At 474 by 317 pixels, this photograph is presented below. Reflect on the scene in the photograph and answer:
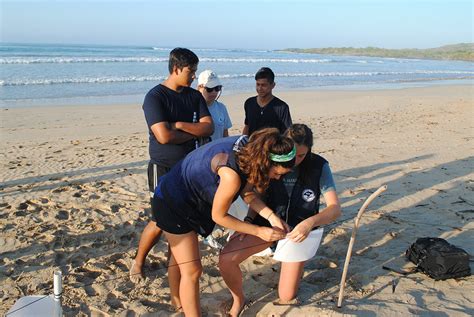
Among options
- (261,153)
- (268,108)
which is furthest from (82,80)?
(261,153)

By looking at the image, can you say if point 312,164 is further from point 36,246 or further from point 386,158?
point 386,158

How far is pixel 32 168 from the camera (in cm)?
696

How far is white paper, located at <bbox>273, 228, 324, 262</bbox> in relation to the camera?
3203mm

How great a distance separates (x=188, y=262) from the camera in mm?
2816

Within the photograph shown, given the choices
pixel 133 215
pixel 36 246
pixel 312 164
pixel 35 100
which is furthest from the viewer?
pixel 35 100

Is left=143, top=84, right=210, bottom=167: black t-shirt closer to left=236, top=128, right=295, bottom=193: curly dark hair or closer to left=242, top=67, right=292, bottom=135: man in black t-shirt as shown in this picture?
left=242, top=67, right=292, bottom=135: man in black t-shirt

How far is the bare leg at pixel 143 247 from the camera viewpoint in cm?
356

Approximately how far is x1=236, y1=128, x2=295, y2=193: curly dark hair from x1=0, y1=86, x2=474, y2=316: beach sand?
128 centimetres

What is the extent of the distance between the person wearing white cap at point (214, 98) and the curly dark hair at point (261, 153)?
165cm

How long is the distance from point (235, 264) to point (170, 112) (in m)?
1.20

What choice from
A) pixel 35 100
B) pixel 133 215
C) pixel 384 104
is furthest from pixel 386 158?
pixel 35 100

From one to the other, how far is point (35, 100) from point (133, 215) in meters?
10.9

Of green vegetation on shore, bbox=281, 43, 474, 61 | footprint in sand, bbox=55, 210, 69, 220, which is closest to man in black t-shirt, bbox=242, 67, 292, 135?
footprint in sand, bbox=55, 210, 69, 220

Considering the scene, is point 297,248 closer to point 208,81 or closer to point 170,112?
point 170,112
